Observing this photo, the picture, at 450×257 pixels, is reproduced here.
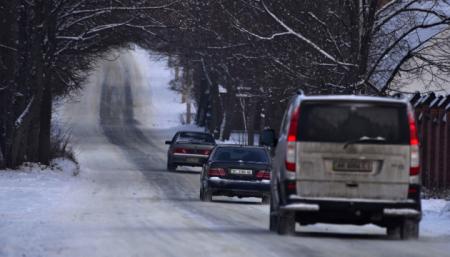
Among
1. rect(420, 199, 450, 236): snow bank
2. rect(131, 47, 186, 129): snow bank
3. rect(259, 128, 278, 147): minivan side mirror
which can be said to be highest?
rect(131, 47, 186, 129): snow bank

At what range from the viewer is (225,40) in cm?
3578

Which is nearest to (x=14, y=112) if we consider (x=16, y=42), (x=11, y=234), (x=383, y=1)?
(x=16, y=42)

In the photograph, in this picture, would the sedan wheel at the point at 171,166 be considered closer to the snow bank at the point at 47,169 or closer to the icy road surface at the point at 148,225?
the icy road surface at the point at 148,225

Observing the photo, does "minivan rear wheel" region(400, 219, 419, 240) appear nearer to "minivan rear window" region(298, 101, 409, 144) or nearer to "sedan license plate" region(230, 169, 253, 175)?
"minivan rear window" region(298, 101, 409, 144)

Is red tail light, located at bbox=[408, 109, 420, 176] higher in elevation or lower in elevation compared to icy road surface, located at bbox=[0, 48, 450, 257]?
higher

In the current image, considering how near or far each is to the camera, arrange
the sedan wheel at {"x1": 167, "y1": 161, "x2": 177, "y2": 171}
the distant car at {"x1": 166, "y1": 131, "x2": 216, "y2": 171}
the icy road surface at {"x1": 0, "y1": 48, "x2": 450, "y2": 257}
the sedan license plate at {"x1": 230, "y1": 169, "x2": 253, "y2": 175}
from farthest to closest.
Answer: the sedan wheel at {"x1": 167, "y1": 161, "x2": 177, "y2": 171} → the distant car at {"x1": 166, "y1": 131, "x2": 216, "y2": 171} → the sedan license plate at {"x1": 230, "y1": 169, "x2": 253, "y2": 175} → the icy road surface at {"x1": 0, "y1": 48, "x2": 450, "y2": 257}

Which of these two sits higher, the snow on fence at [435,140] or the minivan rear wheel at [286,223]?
the snow on fence at [435,140]

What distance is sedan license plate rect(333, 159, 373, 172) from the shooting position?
15719 millimetres

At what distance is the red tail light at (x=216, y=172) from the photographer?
90.1 feet

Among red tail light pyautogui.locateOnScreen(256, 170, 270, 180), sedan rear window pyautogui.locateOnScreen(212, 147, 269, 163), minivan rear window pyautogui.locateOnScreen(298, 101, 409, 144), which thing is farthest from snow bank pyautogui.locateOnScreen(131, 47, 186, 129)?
minivan rear window pyautogui.locateOnScreen(298, 101, 409, 144)

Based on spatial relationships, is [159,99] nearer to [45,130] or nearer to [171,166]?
[171,166]

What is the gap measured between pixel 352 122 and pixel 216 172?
1182 cm

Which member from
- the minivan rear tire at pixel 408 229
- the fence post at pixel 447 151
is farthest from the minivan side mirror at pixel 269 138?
the fence post at pixel 447 151

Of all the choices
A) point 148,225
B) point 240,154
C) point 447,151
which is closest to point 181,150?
point 240,154
